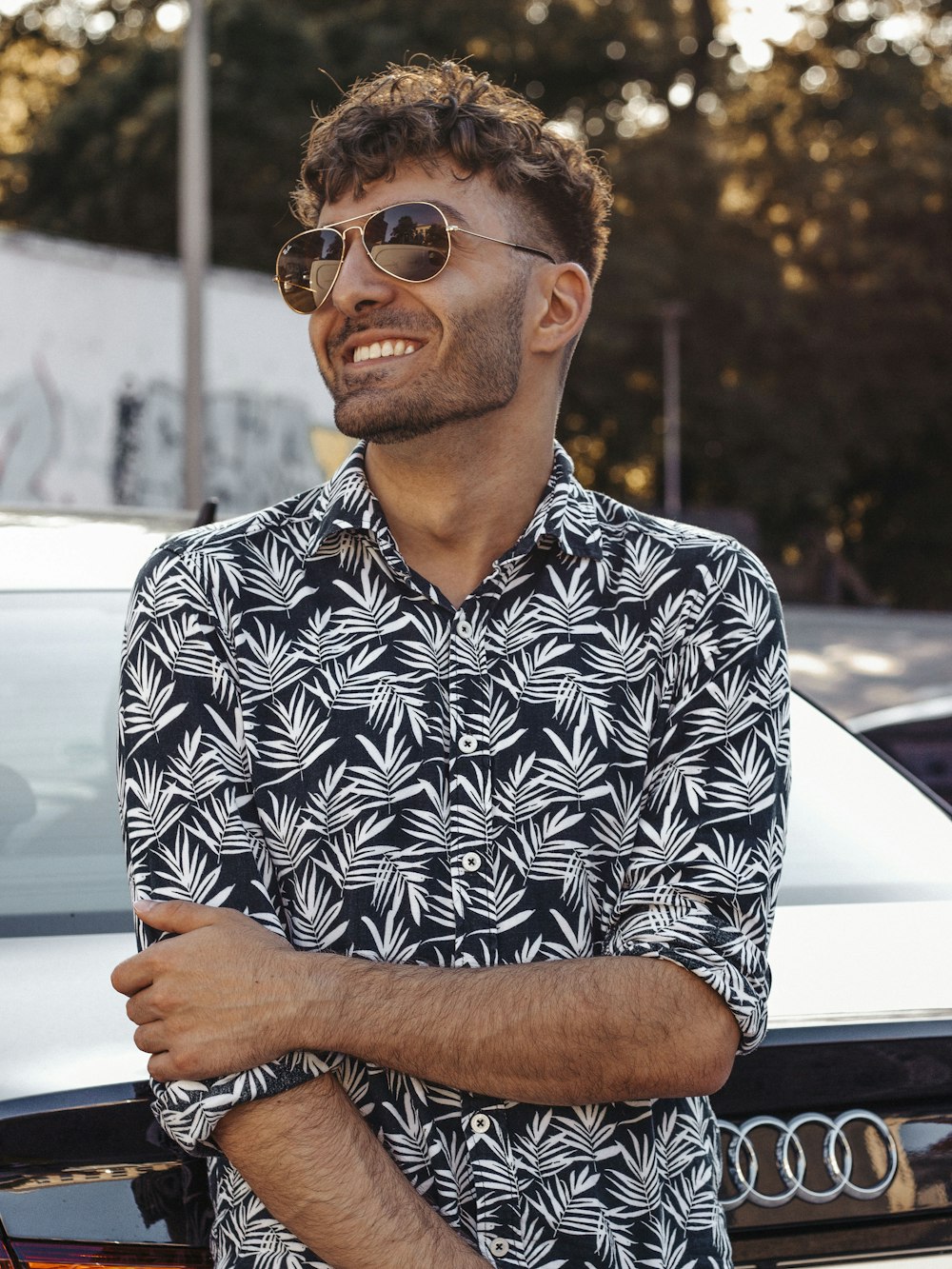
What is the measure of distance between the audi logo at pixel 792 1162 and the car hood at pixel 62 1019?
0.63m

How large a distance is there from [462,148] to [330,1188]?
1197mm

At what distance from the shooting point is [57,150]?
963 inches

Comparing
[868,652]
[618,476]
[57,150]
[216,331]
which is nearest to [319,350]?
[868,652]

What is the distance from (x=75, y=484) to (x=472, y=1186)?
1208 centimetres

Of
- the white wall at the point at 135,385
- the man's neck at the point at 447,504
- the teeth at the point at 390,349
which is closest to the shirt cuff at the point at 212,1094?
the man's neck at the point at 447,504

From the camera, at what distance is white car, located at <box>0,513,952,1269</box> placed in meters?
1.58

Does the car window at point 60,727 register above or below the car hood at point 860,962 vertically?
above

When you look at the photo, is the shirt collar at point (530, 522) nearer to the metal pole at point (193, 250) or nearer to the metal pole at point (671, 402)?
the metal pole at point (193, 250)

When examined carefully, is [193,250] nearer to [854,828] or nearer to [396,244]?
[854,828]

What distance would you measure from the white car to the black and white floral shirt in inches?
3.1

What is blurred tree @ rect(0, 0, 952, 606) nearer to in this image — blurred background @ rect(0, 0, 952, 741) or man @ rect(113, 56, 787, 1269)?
blurred background @ rect(0, 0, 952, 741)

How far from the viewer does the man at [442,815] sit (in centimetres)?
161

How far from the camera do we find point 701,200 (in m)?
27.5

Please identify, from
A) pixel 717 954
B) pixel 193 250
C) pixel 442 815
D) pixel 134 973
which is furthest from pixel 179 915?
pixel 193 250
